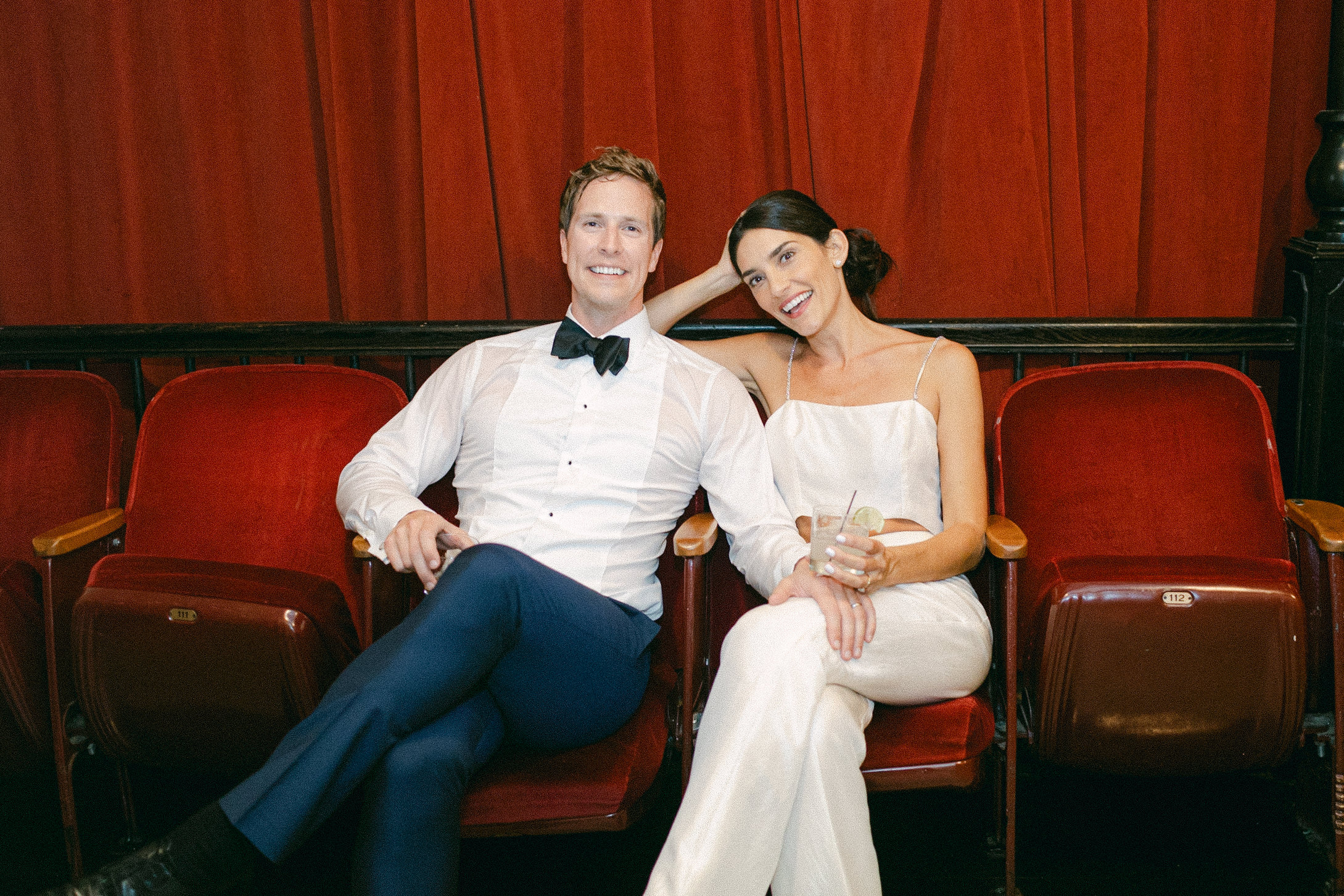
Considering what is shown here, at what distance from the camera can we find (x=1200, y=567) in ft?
5.57

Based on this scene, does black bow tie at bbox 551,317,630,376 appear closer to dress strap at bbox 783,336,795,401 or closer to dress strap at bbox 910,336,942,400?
dress strap at bbox 783,336,795,401

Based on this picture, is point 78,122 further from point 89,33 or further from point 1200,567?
point 1200,567

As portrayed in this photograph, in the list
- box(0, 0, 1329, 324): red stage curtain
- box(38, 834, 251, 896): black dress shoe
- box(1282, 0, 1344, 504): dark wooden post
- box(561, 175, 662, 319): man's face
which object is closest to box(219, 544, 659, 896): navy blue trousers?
box(38, 834, 251, 896): black dress shoe

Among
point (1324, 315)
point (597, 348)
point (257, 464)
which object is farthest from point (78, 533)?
point (1324, 315)

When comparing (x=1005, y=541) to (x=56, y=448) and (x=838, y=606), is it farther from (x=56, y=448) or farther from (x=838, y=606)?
(x=56, y=448)

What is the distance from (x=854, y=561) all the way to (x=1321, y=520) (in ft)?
3.31

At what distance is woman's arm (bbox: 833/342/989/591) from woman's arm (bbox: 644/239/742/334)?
1.66ft

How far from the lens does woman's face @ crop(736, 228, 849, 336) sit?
2.02 metres

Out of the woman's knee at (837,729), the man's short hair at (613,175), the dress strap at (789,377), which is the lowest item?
the woman's knee at (837,729)

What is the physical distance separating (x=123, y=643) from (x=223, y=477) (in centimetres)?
58

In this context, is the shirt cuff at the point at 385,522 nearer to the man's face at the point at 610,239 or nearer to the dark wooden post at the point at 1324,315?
the man's face at the point at 610,239

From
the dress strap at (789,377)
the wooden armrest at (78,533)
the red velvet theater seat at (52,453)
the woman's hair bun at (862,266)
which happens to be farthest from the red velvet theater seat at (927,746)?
the red velvet theater seat at (52,453)

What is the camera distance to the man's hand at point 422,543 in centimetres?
170

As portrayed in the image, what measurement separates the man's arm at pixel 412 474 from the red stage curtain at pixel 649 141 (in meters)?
0.57
